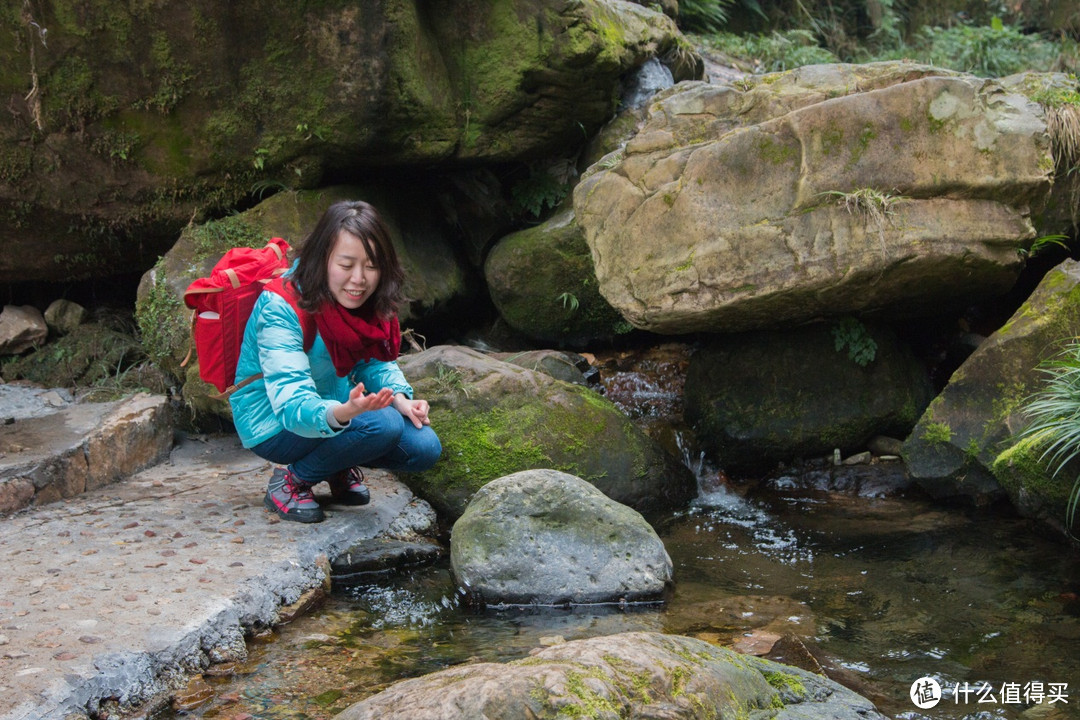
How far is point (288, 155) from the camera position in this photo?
6707mm

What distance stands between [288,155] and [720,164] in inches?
120

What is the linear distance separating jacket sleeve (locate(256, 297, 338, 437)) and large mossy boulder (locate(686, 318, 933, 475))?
10.5 feet

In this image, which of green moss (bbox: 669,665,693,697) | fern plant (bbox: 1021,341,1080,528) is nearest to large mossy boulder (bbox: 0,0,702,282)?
fern plant (bbox: 1021,341,1080,528)

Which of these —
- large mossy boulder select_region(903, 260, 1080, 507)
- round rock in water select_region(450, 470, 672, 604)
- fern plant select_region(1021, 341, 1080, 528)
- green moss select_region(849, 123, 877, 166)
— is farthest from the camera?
green moss select_region(849, 123, 877, 166)

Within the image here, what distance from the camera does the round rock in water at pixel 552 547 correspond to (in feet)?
13.9

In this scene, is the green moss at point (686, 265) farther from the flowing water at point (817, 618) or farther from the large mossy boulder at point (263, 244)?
the large mossy boulder at point (263, 244)

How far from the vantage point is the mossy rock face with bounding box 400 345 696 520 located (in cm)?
529

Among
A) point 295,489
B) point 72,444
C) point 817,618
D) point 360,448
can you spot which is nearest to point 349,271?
point 360,448

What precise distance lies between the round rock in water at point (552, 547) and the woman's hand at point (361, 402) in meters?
0.94

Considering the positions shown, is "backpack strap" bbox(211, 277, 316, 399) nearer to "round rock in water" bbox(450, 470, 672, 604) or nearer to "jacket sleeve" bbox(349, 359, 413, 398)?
"jacket sleeve" bbox(349, 359, 413, 398)

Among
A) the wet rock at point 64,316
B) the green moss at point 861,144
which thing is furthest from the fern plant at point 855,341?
the wet rock at point 64,316

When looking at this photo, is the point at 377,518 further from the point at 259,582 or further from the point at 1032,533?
the point at 1032,533

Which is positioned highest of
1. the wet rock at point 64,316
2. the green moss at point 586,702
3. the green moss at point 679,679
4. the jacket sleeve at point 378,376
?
the wet rock at point 64,316

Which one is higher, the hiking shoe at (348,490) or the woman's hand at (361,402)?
the woman's hand at (361,402)
